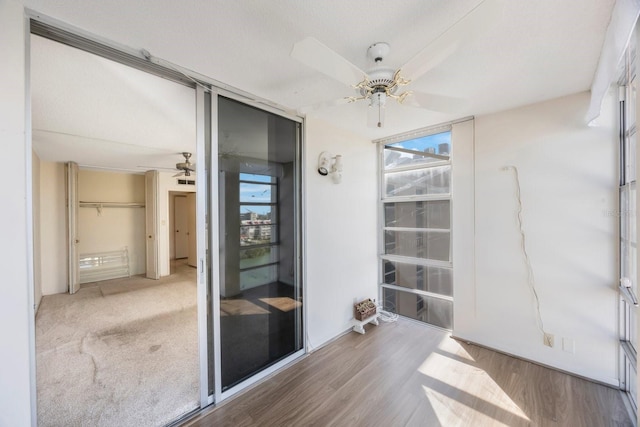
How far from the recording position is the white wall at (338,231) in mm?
2646

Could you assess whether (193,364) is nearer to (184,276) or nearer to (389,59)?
(389,59)

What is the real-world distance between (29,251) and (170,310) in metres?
2.95

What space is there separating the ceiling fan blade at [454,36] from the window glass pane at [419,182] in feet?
6.48

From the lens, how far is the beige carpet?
182 cm

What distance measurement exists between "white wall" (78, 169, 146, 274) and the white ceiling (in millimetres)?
3527

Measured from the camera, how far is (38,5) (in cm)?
118

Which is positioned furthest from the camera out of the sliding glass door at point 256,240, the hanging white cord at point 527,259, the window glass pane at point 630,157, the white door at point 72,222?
the white door at point 72,222

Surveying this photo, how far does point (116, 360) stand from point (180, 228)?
5.94 m

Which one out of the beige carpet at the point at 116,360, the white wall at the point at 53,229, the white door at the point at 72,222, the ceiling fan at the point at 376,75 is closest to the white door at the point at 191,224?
the white door at the point at 72,222

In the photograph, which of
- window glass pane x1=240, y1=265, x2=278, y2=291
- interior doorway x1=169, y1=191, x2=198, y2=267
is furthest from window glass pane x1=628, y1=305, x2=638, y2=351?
interior doorway x1=169, y1=191, x2=198, y2=267

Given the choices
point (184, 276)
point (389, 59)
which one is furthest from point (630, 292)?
point (184, 276)

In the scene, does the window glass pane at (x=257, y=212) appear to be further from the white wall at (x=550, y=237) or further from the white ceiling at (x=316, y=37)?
the white wall at (x=550, y=237)

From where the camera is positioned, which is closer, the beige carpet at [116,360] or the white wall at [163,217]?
the beige carpet at [116,360]

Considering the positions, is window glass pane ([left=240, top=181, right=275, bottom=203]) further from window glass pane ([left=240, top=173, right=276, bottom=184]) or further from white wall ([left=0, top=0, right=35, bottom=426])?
white wall ([left=0, top=0, right=35, bottom=426])
